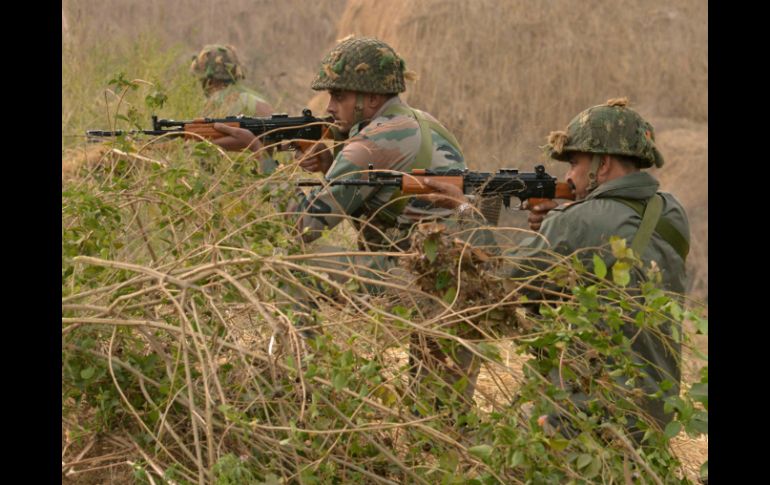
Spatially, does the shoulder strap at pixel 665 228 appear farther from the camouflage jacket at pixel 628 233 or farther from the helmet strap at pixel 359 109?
the helmet strap at pixel 359 109

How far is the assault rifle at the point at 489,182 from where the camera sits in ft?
15.5

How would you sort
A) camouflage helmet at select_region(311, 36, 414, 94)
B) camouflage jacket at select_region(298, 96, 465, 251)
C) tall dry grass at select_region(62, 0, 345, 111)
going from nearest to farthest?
camouflage jacket at select_region(298, 96, 465, 251)
camouflage helmet at select_region(311, 36, 414, 94)
tall dry grass at select_region(62, 0, 345, 111)

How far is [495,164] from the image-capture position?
13.5m

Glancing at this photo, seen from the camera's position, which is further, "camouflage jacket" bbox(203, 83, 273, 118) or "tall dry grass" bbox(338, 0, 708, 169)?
"tall dry grass" bbox(338, 0, 708, 169)

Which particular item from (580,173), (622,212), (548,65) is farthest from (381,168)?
(548,65)

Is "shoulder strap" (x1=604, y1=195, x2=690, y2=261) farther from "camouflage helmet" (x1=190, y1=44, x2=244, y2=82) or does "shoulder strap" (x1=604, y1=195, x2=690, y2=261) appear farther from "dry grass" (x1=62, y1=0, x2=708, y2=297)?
"dry grass" (x1=62, y1=0, x2=708, y2=297)

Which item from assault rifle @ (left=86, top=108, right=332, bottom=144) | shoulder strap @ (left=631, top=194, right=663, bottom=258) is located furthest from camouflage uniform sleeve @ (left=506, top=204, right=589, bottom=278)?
assault rifle @ (left=86, top=108, right=332, bottom=144)

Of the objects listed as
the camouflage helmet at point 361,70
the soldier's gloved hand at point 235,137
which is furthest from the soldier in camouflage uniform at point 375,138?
the soldier's gloved hand at point 235,137

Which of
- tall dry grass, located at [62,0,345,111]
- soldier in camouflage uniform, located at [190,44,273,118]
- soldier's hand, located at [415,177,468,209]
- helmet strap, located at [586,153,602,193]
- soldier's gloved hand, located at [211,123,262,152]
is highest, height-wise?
tall dry grass, located at [62,0,345,111]

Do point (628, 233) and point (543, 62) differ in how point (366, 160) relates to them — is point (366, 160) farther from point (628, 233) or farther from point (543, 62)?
point (543, 62)

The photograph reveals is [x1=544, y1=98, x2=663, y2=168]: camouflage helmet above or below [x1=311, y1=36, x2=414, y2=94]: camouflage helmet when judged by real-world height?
below

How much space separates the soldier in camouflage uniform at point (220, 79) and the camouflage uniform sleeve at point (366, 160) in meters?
4.11

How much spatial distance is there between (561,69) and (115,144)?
1041 centimetres

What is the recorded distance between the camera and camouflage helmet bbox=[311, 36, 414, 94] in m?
5.27
